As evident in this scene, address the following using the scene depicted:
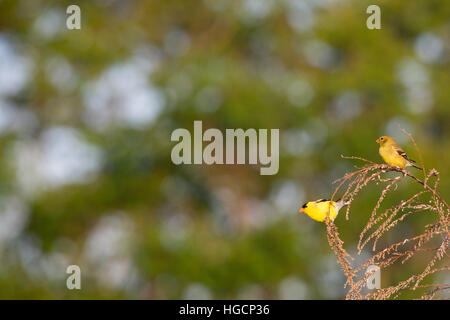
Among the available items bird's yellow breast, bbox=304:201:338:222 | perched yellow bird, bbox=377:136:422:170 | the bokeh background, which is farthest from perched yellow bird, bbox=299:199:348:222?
the bokeh background

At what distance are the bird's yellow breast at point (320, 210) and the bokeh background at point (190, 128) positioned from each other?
481 centimetres

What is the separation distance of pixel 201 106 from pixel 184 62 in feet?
2.29

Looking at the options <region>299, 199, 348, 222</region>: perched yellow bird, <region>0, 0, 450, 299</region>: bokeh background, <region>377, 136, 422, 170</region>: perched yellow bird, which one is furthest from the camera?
<region>0, 0, 450, 299</region>: bokeh background

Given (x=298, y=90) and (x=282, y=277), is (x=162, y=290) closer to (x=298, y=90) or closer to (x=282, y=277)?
(x=282, y=277)

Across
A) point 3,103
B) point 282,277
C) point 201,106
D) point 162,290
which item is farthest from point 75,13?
point 282,277

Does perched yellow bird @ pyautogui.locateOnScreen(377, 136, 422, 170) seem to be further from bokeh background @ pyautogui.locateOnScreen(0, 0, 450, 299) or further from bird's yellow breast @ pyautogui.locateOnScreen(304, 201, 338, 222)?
bokeh background @ pyautogui.locateOnScreen(0, 0, 450, 299)

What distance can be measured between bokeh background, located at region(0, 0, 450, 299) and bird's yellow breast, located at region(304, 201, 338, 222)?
481 cm

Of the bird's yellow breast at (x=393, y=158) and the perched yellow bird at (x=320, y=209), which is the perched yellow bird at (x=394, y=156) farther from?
the perched yellow bird at (x=320, y=209)

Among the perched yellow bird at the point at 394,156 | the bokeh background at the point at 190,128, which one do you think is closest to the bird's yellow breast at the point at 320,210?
the perched yellow bird at the point at 394,156

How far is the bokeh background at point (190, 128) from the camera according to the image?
6730 mm

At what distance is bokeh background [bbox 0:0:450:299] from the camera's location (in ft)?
22.1

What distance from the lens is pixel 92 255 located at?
6.96 m

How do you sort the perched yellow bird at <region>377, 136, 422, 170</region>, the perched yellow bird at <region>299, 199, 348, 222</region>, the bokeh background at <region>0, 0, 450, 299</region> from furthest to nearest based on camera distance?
the bokeh background at <region>0, 0, 450, 299</region>
the perched yellow bird at <region>377, 136, 422, 170</region>
the perched yellow bird at <region>299, 199, 348, 222</region>

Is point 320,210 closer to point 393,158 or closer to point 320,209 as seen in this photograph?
point 320,209
